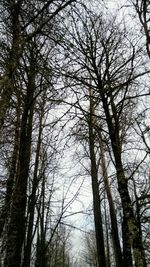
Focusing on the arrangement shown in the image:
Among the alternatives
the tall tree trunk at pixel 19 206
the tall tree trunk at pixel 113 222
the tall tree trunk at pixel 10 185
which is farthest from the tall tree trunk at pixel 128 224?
the tall tree trunk at pixel 10 185

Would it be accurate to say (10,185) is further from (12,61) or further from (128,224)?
(12,61)

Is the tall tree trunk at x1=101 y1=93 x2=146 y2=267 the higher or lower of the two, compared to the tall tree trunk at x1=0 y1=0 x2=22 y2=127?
lower

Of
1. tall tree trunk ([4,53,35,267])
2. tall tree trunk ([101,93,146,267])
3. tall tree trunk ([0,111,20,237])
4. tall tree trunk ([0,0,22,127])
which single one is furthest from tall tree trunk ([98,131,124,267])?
tall tree trunk ([0,0,22,127])

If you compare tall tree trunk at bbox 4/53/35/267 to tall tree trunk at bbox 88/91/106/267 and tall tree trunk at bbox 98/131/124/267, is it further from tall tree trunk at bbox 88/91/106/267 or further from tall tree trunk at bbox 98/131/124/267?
tall tree trunk at bbox 88/91/106/267

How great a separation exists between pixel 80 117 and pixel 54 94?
158 cm

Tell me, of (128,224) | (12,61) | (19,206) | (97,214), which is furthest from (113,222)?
(12,61)

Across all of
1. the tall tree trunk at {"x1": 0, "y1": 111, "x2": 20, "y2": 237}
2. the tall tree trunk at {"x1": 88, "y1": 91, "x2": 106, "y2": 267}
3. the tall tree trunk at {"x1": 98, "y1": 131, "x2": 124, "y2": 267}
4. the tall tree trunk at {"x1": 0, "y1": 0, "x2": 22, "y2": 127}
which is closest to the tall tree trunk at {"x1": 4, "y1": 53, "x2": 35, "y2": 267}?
the tall tree trunk at {"x1": 0, "y1": 111, "x2": 20, "y2": 237}

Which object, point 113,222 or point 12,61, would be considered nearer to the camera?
point 12,61

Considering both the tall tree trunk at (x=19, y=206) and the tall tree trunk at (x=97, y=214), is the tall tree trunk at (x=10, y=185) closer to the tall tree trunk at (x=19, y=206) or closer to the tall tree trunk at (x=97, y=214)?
the tall tree trunk at (x=19, y=206)

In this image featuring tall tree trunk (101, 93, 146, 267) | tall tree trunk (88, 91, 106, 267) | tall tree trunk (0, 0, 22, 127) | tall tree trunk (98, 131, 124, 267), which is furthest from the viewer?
tall tree trunk (88, 91, 106, 267)

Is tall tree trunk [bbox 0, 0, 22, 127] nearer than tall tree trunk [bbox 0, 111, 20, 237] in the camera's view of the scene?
Yes

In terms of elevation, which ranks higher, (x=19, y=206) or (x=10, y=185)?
(x=10, y=185)

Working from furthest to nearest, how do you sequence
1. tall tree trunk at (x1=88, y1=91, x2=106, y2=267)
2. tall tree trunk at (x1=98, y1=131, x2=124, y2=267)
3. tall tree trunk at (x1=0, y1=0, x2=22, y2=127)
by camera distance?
tall tree trunk at (x1=88, y1=91, x2=106, y2=267)
tall tree trunk at (x1=98, y1=131, x2=124, y2=267)
tall tree trunk at (x1=0, y1=0, x2=22, y2=127)

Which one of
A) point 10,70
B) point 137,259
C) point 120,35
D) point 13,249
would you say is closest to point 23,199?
point 13,249
